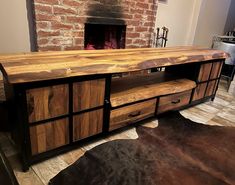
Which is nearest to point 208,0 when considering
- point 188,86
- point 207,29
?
point 207,29

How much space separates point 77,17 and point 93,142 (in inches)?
49.2

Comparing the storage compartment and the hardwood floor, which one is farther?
the storage compartment

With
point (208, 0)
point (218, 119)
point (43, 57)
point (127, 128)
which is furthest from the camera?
point (208, 0)

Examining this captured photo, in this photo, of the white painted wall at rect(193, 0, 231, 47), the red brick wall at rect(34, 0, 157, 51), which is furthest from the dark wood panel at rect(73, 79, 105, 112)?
the white painted wall at rect(193, 0, 231, 47)

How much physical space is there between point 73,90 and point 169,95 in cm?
103

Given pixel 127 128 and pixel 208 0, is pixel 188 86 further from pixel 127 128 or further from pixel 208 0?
pixel 208 0

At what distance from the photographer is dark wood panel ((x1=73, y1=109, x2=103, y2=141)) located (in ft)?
4.69

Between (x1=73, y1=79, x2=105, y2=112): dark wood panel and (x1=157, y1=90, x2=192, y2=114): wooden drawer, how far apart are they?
27.8 inches

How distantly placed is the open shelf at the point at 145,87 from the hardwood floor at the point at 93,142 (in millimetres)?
311

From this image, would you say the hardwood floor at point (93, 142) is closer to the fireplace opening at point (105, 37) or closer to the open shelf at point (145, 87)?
the open shelf at point (145, 87)

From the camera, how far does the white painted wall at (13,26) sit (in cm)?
168

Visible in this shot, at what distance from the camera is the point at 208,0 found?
341cm

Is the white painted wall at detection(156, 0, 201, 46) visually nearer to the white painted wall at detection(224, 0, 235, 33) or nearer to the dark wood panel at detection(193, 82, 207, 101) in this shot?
the dark wood panel at detection(193, 82, 207, 101)

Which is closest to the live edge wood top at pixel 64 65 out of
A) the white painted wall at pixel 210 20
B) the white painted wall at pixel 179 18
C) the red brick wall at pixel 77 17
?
the red brick wall at pixel 77 17
